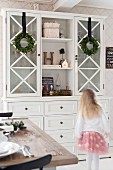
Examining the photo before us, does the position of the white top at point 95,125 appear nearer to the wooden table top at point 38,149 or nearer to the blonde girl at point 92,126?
the blonde girl at point 92,126

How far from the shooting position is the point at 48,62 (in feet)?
14.4

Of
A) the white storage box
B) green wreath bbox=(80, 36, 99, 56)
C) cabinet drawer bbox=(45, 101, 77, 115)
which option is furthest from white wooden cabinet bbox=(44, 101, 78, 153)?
the white storage box

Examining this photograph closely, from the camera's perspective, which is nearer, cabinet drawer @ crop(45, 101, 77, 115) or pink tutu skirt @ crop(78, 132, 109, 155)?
pink tutu skirt @ crop(78, 132, 109, 155)

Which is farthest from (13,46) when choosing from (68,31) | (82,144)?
(82,144)

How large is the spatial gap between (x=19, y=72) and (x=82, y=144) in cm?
147

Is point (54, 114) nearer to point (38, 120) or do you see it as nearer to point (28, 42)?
point (38, 120)

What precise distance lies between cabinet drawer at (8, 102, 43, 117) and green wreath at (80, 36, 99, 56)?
117 cm

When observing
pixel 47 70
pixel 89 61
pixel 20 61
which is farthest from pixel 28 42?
pixel 89 61

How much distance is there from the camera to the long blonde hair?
3.17 metres

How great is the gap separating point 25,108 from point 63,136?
765mm

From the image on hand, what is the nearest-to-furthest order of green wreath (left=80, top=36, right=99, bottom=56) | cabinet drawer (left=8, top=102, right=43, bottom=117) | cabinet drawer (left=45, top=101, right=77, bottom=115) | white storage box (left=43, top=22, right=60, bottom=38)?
cabinet drawer (left=8, top=102, right=43, bottom=117)
cabinet drawer (left=45, top=101, right=77, bottom=115)
white storage box (left=43, top=22, right=60, bottom=38)
green wreath (left=80, top=36, right=99, bottom=56)

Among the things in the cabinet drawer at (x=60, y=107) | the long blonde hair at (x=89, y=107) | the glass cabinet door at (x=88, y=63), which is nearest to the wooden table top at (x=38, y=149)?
the long blonde hair at (x=89, y=107)

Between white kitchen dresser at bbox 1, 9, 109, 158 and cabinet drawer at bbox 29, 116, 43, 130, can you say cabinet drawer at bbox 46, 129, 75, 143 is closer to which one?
white kitchen dresser at bbox 1, 9, 109, 158

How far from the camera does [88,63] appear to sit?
4309mm
